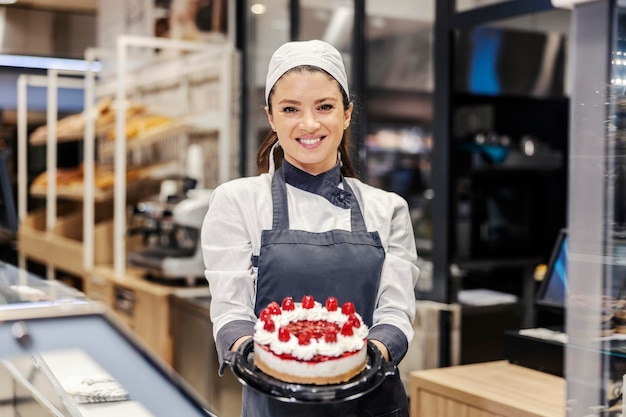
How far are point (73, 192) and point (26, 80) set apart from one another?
126 centimetres

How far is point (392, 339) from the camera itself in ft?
6.07

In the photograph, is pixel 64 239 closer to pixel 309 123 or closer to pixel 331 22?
pixel 331 22

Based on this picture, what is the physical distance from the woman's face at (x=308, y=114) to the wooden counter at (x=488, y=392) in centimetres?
96

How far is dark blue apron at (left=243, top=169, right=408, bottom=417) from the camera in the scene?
187 cm

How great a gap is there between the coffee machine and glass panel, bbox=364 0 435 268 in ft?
3.44

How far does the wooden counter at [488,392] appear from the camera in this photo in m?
2.32

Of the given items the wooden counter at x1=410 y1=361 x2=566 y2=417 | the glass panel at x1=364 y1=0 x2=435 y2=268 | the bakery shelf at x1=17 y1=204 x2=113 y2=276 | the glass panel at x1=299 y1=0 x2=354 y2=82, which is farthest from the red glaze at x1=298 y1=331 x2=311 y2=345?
the bakery shelf at x1=17 y1=204 x2=113 y2=276

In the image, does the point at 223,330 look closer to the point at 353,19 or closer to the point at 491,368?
the point at 491,368

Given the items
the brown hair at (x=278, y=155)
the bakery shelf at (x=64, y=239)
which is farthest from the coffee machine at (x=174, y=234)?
the brown hair at (x=278, y=155)

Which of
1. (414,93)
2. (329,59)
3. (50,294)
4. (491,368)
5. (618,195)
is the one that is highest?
(414,93)

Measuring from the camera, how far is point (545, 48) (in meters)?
5.48

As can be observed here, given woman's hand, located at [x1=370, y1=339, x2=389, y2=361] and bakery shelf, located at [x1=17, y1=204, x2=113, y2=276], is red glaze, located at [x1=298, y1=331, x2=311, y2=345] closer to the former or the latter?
woman's hand, located at [x1=370, y1=339, x2=389, y2=361]

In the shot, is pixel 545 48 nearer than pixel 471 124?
No

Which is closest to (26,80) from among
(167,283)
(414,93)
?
(167,283)
